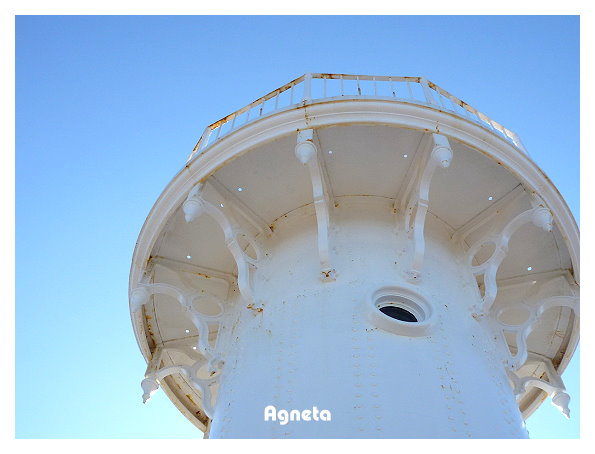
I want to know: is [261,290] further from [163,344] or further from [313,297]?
[163,344]

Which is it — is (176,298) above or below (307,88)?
below

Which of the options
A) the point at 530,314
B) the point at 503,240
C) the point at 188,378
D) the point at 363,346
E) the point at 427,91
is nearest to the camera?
the point at 363,346

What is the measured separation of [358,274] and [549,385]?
11.4ft

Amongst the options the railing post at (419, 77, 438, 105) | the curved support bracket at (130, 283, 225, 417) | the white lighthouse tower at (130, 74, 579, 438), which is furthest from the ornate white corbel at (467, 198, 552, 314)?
the curved support bracket at (130, 283, 225, 417)

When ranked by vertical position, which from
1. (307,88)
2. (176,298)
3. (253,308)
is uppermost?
(307,88)

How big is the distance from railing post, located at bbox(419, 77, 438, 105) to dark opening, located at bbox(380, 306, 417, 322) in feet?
10.4

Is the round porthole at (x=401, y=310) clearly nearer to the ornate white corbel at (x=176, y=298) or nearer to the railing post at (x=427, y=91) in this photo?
the ornate white corbel at (x=176, y=298)

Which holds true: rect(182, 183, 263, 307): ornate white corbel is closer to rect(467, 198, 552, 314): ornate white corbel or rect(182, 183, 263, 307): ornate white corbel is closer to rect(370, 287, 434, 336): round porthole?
rect(370, 287, 434, 336): round porthole

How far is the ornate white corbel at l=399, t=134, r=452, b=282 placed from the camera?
8.28 metres

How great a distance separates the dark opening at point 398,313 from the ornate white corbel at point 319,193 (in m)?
0.85

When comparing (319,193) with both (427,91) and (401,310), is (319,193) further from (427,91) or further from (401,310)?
(427,91)

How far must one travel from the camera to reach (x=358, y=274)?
8.39 m

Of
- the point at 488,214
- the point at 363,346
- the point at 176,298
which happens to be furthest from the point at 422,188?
the point at 176,298

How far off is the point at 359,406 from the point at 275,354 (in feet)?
4.78
